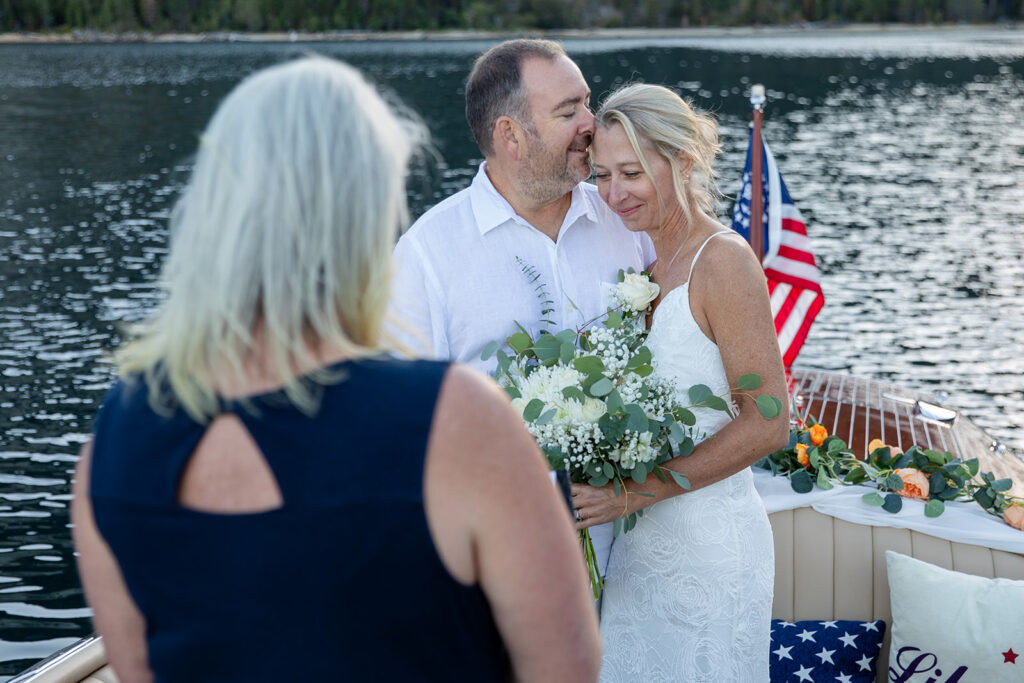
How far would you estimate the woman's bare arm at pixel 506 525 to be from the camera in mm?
1147

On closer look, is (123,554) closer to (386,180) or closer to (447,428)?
(447,428)

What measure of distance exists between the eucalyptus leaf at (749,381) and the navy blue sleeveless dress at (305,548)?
53.0 inches

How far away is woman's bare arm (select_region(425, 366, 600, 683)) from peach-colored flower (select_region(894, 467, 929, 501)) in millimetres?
2785

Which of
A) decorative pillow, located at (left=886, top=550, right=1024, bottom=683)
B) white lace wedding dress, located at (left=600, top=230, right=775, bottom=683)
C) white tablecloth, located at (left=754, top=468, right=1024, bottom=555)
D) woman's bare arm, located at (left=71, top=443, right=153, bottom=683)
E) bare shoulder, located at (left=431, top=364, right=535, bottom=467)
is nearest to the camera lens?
bare shoulder, located at (left=431, top=364, right=535, bottom=467)

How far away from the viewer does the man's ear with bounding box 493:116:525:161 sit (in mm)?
2820

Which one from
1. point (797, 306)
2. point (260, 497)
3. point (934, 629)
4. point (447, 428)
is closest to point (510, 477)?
point (447, 428)

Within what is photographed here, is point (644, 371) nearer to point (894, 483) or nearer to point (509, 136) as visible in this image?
point (509, 136)

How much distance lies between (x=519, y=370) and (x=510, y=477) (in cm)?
145

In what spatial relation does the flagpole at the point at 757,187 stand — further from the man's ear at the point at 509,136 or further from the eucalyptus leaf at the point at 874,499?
the man's ear at the point at 509,136

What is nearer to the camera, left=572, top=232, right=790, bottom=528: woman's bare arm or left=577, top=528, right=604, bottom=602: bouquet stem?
left=572, top=232, right=790, bottom=528: woman's bare arm

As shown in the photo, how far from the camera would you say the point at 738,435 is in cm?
255

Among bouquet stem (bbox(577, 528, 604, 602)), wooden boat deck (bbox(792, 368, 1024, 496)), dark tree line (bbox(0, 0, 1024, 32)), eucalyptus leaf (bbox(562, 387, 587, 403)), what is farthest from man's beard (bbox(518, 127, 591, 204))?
dark tree line (bbox(0, 0, 1024, 32))

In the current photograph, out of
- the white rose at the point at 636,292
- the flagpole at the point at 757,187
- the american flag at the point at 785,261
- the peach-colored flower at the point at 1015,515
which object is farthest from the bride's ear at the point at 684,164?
the flagpole at the point at 757,187

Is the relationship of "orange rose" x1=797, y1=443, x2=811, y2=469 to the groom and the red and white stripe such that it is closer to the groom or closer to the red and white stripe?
the groom
